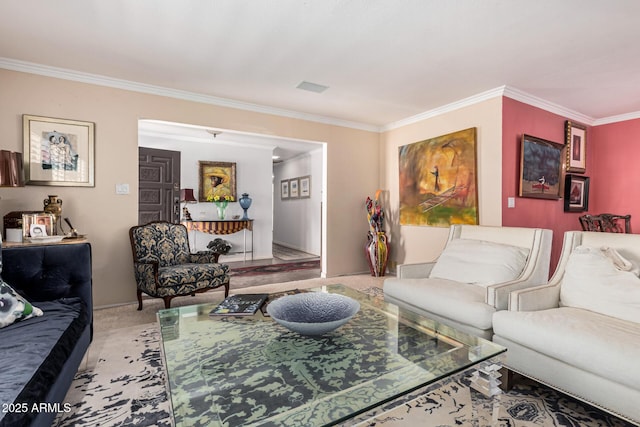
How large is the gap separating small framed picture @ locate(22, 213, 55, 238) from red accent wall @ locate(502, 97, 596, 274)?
437 cm

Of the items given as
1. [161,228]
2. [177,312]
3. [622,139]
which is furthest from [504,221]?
[161,228]

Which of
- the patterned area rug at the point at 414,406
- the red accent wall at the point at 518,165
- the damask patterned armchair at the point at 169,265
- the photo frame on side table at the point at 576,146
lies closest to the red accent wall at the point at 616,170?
the photo frame on side table at the point at 576,146

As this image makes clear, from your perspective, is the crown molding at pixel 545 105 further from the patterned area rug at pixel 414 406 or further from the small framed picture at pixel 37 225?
the small framed picture at pixel 37 225

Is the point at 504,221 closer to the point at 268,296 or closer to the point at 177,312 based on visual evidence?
the point at 268,296

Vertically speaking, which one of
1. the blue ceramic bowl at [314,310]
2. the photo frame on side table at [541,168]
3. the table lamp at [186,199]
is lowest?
the blue ceramic bowl at [314,310]

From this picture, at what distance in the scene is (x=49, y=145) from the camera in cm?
301

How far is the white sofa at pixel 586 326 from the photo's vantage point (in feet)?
4.45

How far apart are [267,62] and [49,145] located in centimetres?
220

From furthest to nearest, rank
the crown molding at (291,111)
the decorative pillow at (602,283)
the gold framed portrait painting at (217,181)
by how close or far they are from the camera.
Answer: the gold framed portrait painting at (217,181) → the crown molding at (291,111) → the decorative pillow at (602,283)

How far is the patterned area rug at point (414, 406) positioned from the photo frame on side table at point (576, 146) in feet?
11.9

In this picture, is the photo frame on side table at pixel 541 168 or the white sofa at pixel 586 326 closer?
the white sofa at pixel 586 326

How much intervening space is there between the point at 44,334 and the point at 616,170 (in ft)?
20.4

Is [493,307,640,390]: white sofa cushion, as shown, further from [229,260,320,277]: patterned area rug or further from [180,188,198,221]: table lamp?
[180,188,198,221]: table lamp

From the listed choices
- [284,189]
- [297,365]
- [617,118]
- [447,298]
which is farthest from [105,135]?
[617,118]
